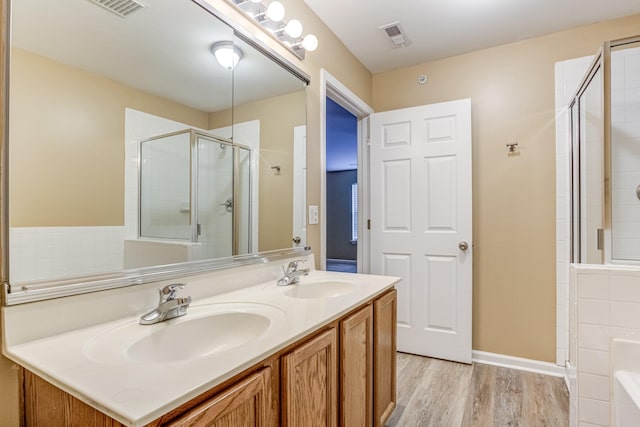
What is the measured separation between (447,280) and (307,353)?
1815 millimetres

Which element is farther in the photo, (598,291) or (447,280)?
(447,280)

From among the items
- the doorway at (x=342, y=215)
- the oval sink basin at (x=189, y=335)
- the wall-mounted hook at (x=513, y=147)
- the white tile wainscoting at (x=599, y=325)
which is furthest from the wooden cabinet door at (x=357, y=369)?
the doorway at (x=342, y=215)

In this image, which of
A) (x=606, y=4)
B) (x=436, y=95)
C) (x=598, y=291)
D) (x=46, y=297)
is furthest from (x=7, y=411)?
(x=606, y=4)

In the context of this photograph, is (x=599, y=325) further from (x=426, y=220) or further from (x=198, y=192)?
(x=198, y=192)

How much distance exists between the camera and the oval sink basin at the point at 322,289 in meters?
1.56

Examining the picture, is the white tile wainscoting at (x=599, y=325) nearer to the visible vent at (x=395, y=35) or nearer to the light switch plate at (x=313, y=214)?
the light switch plate at (x=313, y=214)

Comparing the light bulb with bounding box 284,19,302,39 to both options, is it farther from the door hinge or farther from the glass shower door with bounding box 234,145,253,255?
the door hinge

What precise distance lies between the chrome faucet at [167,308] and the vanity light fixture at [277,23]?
1256mm

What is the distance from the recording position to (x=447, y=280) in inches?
96.7

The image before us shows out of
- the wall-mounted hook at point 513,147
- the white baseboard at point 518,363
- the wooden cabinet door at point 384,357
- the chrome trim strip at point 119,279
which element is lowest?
the white baseboard at point 518,363

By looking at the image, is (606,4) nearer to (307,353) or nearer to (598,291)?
(598,291)

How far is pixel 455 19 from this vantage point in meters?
2.11

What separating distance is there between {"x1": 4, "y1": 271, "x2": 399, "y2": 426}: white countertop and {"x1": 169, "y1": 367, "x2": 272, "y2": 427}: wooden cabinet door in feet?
0.16

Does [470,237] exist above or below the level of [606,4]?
below
